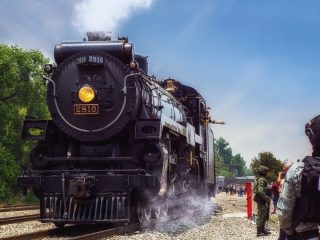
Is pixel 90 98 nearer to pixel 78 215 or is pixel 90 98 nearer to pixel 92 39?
pixel 92 39

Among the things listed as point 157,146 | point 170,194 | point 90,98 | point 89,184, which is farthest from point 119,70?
point 170,194

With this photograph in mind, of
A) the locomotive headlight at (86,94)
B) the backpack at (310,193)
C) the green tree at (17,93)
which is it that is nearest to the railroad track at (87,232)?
the locomotive headlight at (86,94)

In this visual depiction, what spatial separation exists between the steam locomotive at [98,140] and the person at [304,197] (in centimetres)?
631

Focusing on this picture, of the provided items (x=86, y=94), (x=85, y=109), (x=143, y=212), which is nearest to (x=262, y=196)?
(x=143, y=212)

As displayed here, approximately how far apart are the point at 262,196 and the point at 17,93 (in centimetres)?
2862

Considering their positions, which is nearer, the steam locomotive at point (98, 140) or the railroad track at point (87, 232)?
the railroad track at point (87, 232)

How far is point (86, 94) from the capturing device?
32.6 feet

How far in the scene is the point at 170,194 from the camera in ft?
38.3

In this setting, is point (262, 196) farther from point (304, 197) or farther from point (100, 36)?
point (304, 197)

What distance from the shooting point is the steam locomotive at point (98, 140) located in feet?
30.8

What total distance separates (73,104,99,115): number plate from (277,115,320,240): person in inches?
276

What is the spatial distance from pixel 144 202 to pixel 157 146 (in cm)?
122

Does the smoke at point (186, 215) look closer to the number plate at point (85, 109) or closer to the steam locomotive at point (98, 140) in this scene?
the steam locomotive at point (98, 140)

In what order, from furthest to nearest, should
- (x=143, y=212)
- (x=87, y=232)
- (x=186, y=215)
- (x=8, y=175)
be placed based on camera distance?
(x=8, y=175) → (x=186, y=215) → (x=143, y=212) → (x=87, y=232)
